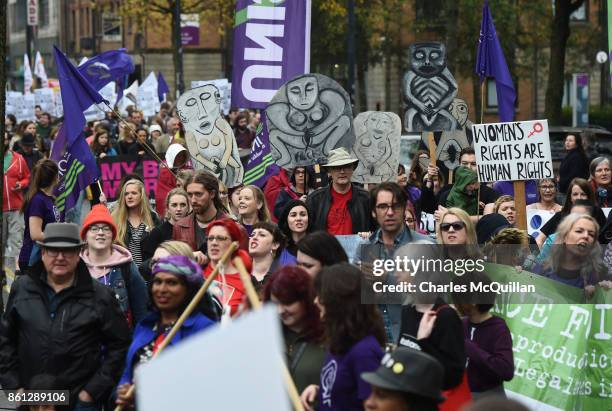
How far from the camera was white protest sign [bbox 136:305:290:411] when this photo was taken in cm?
321

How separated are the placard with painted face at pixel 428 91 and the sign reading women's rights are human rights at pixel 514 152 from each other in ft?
4.88

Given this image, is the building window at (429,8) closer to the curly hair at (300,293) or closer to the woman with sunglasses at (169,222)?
the woman with sunglasses at (169,222)

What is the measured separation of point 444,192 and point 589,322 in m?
5.69

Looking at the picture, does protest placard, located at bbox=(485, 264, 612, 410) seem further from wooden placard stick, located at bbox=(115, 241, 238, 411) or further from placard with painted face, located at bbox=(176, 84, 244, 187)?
placard with painted face, located at bbox=(176, 84, 244, 187)

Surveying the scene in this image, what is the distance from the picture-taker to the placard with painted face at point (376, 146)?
1248cm

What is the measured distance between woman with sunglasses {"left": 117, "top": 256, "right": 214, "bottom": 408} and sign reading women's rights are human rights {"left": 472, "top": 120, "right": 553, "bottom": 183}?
581 cm

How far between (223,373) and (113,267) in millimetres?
4795

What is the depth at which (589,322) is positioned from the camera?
25.7 feet

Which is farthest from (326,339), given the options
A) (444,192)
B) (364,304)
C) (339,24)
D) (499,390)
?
(339,24)

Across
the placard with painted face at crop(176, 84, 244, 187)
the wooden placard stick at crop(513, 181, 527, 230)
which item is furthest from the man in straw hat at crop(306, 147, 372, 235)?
the placard with painted face at crop(176, 84, 244, 187)

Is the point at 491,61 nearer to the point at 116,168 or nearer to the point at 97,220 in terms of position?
the point at 116,168

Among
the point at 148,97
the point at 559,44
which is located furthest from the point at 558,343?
the point at 148,97

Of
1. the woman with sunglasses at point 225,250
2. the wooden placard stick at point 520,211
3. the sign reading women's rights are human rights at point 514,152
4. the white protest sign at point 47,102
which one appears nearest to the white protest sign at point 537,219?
the sign reading women's rights are human rights at point 514,152

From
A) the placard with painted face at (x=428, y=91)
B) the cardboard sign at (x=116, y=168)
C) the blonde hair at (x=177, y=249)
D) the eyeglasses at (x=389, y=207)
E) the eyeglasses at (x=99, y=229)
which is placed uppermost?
the placard with painted face at (x=428, y=91)
